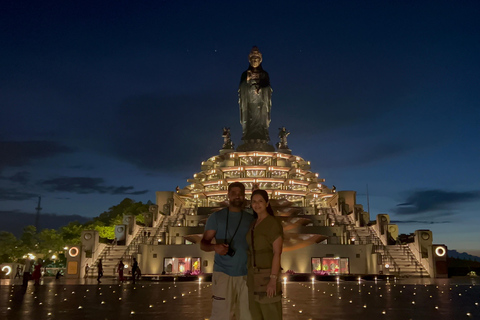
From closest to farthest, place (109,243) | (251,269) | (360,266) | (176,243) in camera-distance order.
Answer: (251,269) < (360,266) < (176,243) < (109,243)

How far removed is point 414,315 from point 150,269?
27926 mm

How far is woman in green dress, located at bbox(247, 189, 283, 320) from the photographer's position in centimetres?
612

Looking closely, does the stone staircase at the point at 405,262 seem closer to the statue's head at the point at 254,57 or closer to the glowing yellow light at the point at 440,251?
the glowing yellow light at the point at 440,251

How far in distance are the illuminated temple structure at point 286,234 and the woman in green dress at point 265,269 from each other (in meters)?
25.6

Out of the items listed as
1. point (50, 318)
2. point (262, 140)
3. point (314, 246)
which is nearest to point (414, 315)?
point (50, 318)

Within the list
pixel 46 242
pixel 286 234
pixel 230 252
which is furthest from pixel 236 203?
pixel 46 242

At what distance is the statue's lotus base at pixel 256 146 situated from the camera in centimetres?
5881

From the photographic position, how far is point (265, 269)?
20.3ft

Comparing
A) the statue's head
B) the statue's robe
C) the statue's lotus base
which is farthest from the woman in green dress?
the statue's head

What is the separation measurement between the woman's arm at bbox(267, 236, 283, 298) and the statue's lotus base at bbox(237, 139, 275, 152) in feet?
172

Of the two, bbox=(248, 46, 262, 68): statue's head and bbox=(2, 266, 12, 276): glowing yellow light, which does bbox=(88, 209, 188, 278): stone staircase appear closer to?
bbox=(2, 266, 12, 276): glowing yellow light

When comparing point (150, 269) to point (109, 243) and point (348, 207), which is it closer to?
point (109, 243)

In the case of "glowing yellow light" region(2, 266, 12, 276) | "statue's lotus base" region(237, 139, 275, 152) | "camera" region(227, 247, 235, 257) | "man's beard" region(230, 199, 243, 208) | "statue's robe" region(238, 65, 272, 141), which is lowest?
"glowing yellow light" region(2, 266, 12, 276)

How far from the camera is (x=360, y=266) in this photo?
3544 cm
